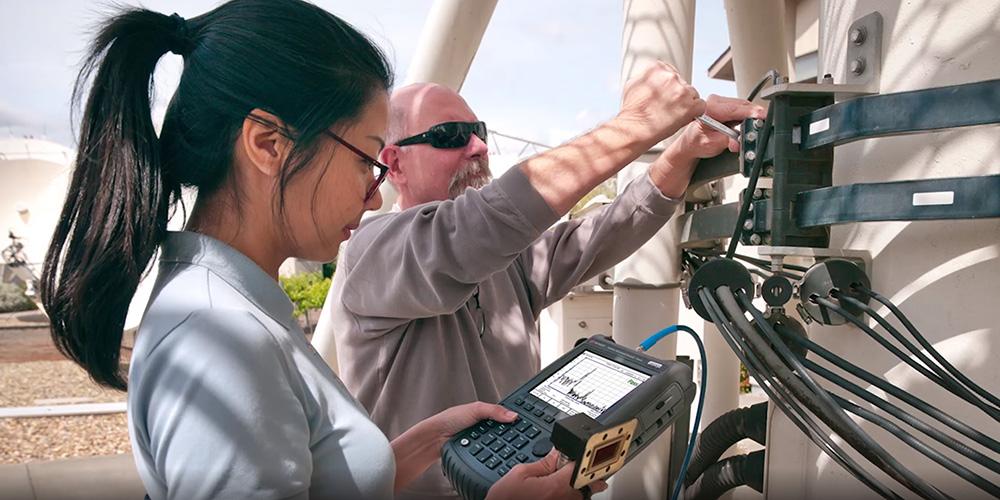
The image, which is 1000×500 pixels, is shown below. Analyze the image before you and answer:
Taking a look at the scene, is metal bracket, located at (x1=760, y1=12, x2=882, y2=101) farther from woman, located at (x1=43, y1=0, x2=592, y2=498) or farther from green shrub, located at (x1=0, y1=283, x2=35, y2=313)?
green shrub, located at (x1=0, y1=283, x2=35, y2=313)

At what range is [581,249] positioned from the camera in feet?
6.12

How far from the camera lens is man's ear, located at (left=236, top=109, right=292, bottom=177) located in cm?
99

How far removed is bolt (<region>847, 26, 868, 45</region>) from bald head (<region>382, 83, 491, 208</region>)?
3.26 feet

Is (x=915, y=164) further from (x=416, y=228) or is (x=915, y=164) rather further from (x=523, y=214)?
(x=416, y=228)

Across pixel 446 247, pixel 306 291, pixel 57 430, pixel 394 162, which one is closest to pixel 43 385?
pixel 57 430

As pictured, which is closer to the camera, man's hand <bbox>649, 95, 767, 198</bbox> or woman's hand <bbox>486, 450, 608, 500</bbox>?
woman's hand <bbox>486, 450, 608, 500</bbox>

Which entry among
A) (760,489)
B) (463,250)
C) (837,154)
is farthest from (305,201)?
(760,489)

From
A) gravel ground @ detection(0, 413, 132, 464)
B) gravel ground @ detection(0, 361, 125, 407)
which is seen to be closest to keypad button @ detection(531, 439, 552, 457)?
gravel ground @ detection(0, 413, 132, 464)

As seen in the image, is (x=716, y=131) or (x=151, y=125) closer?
(x=151, y=125)

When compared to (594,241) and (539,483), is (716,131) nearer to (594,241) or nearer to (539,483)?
(594,241)

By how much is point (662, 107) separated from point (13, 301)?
1706 centimetres

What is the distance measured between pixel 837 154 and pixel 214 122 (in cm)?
94

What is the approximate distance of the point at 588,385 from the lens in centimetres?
132

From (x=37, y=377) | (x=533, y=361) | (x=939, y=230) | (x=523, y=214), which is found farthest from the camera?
(x=37, y=377)
